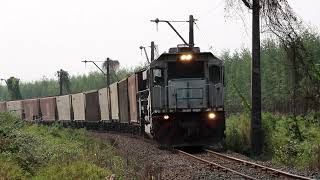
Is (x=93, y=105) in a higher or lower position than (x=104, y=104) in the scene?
lower

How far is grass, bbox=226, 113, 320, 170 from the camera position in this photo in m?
16.1

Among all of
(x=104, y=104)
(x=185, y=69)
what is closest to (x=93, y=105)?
(x=104, y=104)

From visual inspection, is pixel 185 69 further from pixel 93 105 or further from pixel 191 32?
pixel 93 105

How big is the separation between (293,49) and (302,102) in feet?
6.49

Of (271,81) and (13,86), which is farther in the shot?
(13,86)

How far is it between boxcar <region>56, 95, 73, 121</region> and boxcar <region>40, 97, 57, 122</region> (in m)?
0.84

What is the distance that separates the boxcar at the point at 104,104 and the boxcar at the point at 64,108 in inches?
321

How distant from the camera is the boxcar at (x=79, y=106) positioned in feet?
134

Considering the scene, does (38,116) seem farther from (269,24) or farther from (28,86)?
(28,86)

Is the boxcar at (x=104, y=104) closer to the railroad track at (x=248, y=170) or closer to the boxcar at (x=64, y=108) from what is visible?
the boxcar at (x=64, y=108)

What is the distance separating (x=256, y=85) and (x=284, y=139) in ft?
7.60

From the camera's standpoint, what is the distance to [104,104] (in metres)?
36.3

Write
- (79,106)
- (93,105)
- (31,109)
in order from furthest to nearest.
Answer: (31,109)
(79,106)
(93,105)

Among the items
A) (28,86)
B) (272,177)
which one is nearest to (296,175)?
(272,177)
